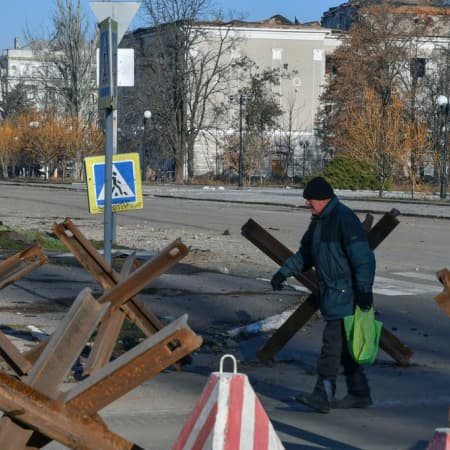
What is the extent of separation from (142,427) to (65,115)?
79.6 m

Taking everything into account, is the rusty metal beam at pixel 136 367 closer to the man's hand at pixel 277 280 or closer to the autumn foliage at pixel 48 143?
the man's hand at pixel 277 280

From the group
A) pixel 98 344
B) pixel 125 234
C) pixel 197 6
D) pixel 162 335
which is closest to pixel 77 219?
pixel 125 234

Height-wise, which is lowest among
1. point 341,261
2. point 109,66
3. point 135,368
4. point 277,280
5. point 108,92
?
point 277,280

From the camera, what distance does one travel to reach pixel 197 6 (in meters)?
75.0

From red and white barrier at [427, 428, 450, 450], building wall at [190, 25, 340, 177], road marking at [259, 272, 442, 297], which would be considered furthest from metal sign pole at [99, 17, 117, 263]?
building wall at [190, 25, 340, 177]

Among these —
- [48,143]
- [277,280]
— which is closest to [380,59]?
[48,143]

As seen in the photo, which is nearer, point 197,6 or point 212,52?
point 197,6

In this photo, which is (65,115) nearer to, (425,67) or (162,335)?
(425,67)

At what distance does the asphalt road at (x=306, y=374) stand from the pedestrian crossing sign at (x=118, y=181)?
4.35 feet

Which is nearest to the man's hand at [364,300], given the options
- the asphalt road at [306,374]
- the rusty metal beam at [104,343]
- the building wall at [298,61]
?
the asphalt road at [306,374]

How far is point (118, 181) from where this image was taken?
40.4 feet

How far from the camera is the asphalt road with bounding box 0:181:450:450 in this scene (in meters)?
7.20

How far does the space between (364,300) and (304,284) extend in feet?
5.01

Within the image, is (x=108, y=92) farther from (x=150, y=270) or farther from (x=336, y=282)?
(x=150, y=270)
